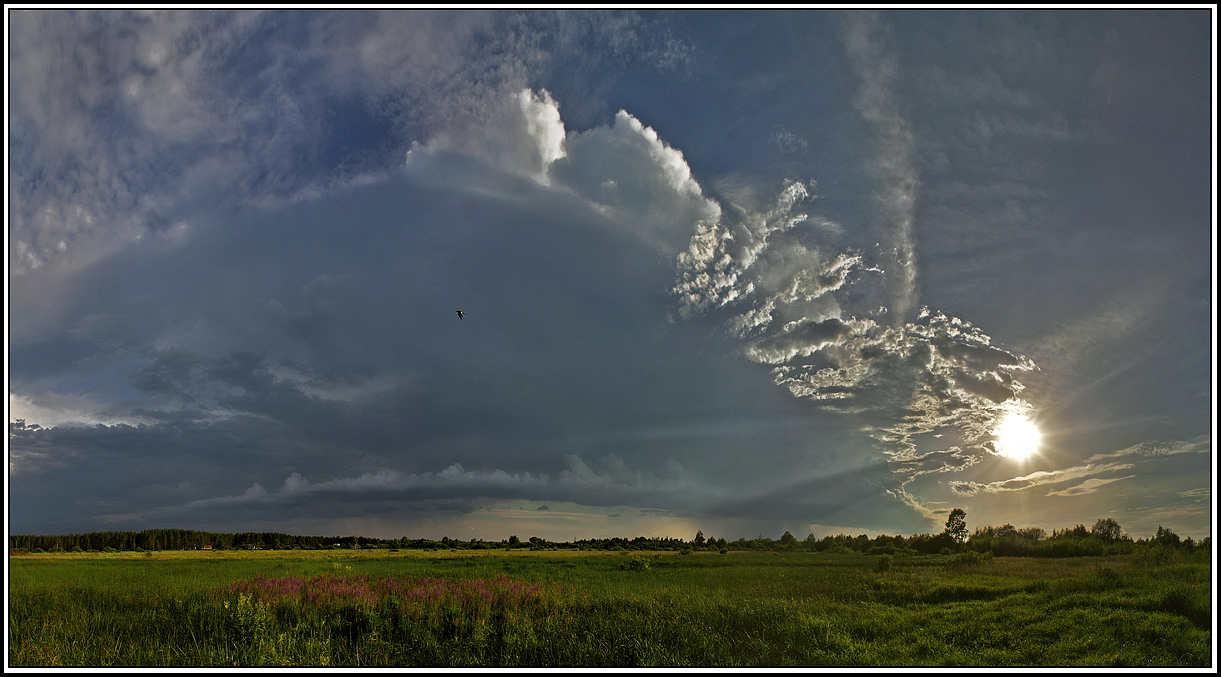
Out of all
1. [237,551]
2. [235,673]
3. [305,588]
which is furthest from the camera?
[237,551]

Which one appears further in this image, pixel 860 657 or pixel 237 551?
pixel 237 551

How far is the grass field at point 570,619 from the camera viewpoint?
12734mm

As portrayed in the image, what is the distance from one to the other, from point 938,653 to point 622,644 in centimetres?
871

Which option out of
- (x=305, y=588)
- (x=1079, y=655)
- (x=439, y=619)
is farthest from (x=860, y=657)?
(x=305, y=588)

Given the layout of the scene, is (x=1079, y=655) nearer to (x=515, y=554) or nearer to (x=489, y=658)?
(x=489, y=658)

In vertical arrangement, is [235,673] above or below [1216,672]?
above

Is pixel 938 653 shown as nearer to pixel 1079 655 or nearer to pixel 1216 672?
pixel 1079 655

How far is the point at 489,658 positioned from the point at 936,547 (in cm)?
2329

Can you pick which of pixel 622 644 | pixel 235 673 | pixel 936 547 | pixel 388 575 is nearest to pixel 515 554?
pixel 388 575

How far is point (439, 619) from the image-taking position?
47.5 ft

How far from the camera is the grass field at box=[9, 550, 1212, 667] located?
12.7 metres

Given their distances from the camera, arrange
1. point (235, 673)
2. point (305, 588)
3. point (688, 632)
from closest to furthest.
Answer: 1. point (235, 673)
2. point (688, 632)
3. point (305, 588)

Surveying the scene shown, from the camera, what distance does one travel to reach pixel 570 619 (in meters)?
14.9

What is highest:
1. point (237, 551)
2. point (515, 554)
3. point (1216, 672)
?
point (1216, 672)
